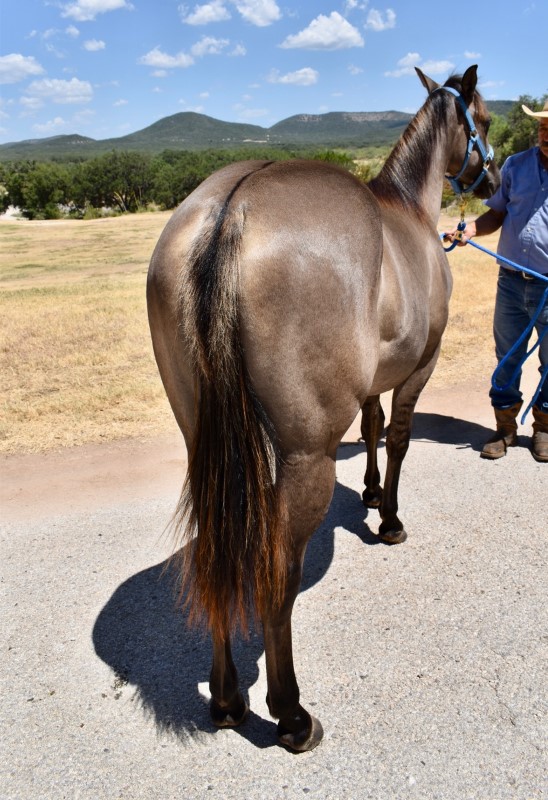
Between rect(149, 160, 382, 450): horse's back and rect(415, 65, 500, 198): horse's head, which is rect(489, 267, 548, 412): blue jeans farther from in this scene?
rect(149, 160, 382, 450): horse's back

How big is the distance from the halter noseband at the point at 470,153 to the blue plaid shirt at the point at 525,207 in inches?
11.6

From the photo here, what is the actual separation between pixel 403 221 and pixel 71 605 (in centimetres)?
268

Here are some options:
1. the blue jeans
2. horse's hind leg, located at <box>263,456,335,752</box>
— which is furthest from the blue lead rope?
horse's hind leg, located at <box>263,456,335,752</box>

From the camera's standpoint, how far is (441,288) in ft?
11.3

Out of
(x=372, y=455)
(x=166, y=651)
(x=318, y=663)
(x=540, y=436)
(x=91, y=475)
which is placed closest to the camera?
(x=318, y=663)

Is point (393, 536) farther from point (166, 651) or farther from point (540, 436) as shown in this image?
point (540, 436)

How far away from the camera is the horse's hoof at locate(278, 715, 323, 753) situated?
93.1 inches

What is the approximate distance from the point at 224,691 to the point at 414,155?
3.10 m

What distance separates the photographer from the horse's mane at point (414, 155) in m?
3.57

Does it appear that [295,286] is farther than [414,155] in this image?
No

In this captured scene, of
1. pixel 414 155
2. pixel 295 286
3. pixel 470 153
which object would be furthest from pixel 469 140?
pixel 295 286

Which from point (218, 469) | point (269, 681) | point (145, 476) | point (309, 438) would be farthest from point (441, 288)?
point (145, 476)

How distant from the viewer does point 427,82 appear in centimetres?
396

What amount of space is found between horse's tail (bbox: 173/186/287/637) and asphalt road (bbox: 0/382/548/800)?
1.90 feet
